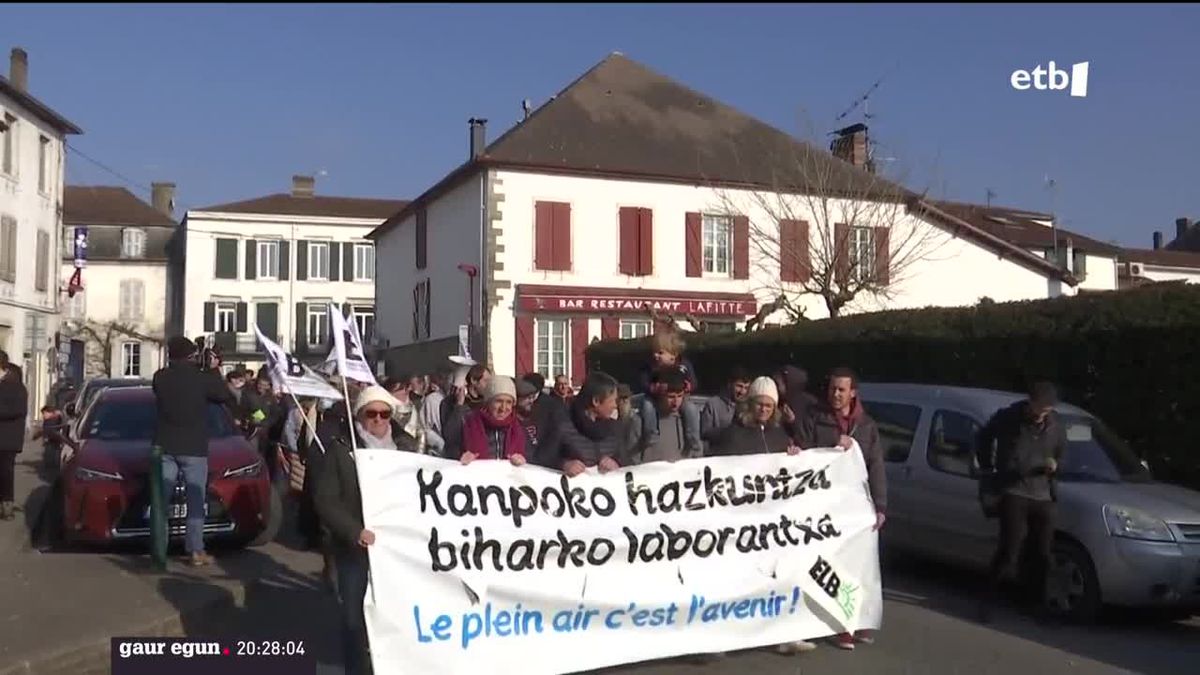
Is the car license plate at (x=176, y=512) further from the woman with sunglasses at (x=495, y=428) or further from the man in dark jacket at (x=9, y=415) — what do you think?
the woman with sunglasses at (x=495, y=428)

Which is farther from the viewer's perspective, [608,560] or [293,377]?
[293,377]

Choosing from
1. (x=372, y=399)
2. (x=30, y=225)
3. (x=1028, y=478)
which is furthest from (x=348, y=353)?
(x=30, y=225)

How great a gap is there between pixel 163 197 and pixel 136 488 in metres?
67.7

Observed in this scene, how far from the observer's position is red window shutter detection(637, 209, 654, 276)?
1390 inches

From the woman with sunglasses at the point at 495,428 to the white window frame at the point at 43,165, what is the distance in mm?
36889

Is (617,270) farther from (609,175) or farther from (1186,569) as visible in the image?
(1186,569)

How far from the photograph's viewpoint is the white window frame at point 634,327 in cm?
3509

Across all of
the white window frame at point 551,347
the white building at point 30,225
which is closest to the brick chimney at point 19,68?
the white building at point 30,225

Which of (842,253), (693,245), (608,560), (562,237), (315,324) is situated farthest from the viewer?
(315,324)

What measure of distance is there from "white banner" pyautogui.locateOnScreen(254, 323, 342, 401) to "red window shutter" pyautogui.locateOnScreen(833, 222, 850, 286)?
20997 mm

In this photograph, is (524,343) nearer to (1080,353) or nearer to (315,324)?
(1080,353)

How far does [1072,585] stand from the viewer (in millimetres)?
9117

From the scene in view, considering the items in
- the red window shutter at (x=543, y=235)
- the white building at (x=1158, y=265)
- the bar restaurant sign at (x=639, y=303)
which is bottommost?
the bar restaurant sign at (x=639, y=303)

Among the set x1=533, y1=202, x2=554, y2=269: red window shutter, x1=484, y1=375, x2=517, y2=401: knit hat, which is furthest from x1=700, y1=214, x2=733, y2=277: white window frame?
x1=484, y1=375, x2=517, y2=401: knit hat
